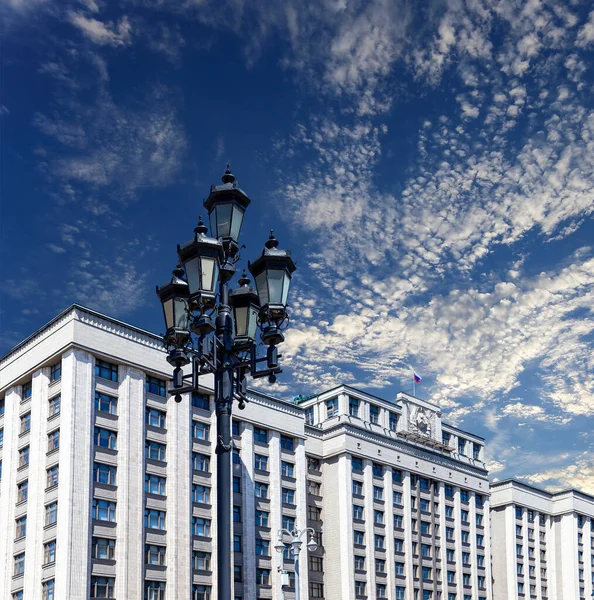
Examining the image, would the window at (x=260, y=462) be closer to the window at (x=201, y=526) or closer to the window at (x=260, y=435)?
the window at (x=260, y=435)

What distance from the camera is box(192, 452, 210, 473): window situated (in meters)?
59.7

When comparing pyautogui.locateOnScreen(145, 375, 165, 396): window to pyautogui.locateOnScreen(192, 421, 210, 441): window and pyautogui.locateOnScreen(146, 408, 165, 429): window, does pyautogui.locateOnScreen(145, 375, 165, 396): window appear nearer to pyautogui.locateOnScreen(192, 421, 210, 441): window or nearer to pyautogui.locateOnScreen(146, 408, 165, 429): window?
pyautogui.locateOnScreen(146, 408, 165, 429): window

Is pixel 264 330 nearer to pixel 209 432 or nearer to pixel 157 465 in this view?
pixel 157 465

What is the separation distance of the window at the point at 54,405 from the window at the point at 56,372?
1.29 metres

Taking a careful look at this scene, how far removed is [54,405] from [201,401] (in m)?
11.2

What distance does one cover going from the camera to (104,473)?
53.5m

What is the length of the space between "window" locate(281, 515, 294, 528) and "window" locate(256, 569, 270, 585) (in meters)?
3.93

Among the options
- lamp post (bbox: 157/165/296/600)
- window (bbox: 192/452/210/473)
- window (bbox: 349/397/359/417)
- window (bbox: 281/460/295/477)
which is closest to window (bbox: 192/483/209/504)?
window (bbox: 192/452/210/473)

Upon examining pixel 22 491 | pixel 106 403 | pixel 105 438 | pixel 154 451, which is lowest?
pixel 22 491

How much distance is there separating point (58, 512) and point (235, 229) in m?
40.1

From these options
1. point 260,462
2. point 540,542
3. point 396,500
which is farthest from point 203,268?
point 540,542

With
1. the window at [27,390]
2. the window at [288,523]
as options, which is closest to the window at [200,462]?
the window at [288,523]

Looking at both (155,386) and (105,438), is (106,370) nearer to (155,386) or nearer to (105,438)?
(155,386)

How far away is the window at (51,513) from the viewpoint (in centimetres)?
5162
